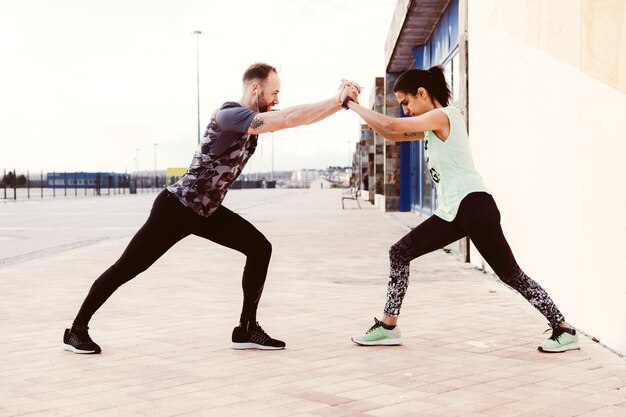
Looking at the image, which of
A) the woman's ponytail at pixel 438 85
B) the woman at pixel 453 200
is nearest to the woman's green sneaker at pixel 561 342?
the woman at pixel 453 200

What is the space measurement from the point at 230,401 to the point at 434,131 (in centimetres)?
209

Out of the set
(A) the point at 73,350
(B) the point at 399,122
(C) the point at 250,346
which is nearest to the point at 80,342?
(A) the point at 73,350

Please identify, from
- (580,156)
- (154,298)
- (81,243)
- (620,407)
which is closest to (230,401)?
(620,407)

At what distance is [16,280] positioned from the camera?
945 cm

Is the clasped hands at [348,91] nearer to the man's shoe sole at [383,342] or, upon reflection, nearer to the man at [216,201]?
the man at [216,201]

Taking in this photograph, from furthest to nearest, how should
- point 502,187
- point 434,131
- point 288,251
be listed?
point 288,251, point 502,187, point 434,131

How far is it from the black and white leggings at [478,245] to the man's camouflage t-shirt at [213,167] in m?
1.18

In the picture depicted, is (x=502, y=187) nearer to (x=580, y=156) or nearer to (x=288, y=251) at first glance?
(x=580, y=156)

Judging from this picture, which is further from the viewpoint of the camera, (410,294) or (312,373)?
(410,294)

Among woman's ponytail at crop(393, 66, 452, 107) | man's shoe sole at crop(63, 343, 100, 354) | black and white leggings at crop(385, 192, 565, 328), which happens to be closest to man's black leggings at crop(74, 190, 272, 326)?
man's shoe sole at crop(63, 343, 100, 354)

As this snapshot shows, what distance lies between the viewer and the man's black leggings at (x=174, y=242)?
505 centimetres

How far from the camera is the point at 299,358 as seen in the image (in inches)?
201

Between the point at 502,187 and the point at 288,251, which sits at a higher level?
the point at 502,187

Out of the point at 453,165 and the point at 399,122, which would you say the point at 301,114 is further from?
the point at 453,165
